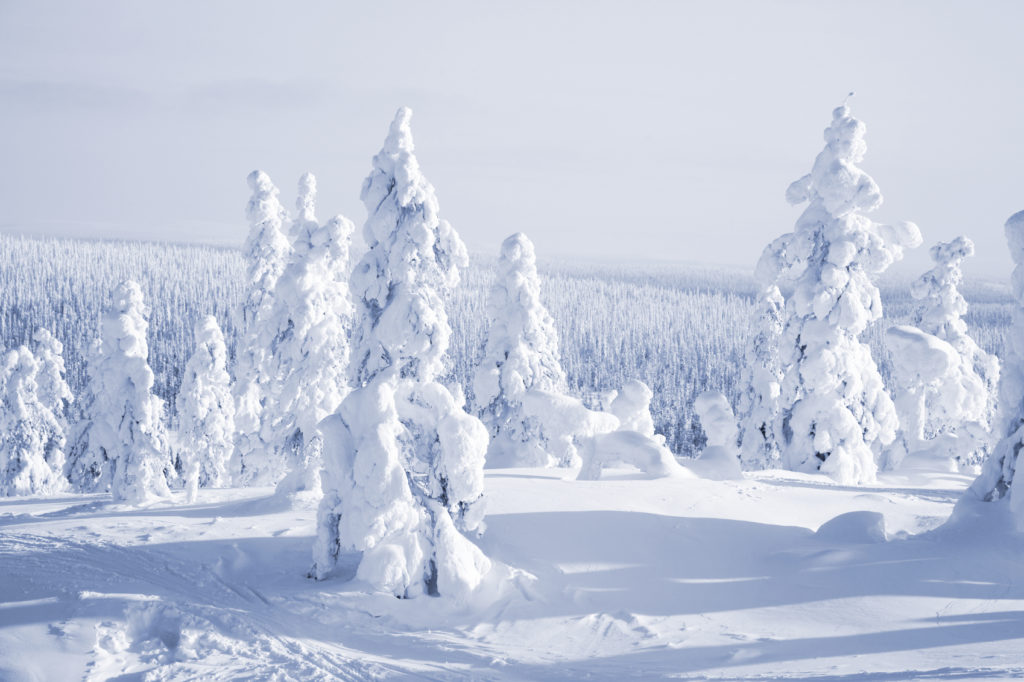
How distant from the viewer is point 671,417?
96.9 m

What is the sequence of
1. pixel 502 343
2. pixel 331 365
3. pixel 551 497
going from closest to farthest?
pixel 551 497
pixel 331 365
pixel 502 343

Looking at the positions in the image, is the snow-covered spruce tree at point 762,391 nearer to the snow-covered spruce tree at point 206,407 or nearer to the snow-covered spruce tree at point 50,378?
the snow-covered spruce tree at point 206,407

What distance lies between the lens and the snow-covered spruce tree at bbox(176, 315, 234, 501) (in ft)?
121

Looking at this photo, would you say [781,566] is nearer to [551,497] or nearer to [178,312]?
[551,497]

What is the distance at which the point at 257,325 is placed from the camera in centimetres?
3375

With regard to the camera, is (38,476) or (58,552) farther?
(38,476)

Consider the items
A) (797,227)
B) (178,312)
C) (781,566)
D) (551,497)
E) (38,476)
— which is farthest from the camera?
(178,312)

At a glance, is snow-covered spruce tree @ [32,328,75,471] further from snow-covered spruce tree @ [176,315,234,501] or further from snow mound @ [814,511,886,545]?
snow mound @ [814,511,886,545]

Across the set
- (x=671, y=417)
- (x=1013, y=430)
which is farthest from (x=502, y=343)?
(x=671, y=417)

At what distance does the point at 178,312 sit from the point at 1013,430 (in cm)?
15738

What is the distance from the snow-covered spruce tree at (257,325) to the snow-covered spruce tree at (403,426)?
16.1m

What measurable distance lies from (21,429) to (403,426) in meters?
35.8

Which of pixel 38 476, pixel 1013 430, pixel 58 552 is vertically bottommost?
pixel 38 476

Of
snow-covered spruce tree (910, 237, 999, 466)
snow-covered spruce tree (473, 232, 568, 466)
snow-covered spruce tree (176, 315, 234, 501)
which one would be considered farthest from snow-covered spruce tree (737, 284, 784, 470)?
snow-covered spruce tree (176, 315, 234, 501)
